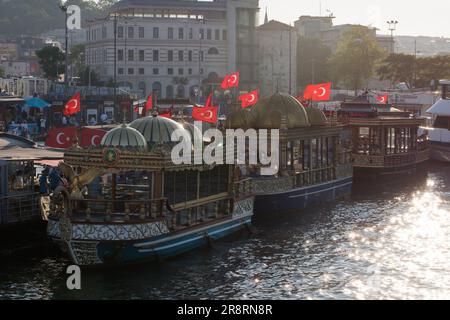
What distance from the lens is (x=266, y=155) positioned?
33.8 m

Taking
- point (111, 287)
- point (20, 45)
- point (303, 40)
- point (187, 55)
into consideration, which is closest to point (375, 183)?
point (111, 287)

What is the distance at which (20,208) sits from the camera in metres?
25.9

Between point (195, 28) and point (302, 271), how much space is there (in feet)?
257

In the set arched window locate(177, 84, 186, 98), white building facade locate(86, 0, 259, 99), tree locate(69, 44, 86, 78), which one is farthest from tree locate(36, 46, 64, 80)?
tree locate(69, 44, 86, 78)

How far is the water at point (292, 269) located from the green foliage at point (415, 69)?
72.5m

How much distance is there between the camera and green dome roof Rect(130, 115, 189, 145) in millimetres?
25281

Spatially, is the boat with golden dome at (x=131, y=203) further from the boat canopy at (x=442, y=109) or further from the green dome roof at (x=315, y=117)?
the boat canopy at (x=442, y=109)

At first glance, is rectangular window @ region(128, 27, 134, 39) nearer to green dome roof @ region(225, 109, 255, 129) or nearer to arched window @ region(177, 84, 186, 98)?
arched window @ region(177, 84, 186, 98)

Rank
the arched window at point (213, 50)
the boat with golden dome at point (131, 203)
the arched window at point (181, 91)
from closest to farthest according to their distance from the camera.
Result: the boat with golden dome at point (131, 203), the arched window at point (181, 91), the arched window at point (213, 50)

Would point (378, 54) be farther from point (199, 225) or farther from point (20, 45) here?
point (20, 45)

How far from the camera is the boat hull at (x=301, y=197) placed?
1283 inches

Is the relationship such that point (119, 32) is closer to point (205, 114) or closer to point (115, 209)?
point (205, 114)

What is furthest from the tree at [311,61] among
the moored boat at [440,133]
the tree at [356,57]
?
the moored boat at [440,133]

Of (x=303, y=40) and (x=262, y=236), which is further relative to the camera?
(x=303, y=40)
